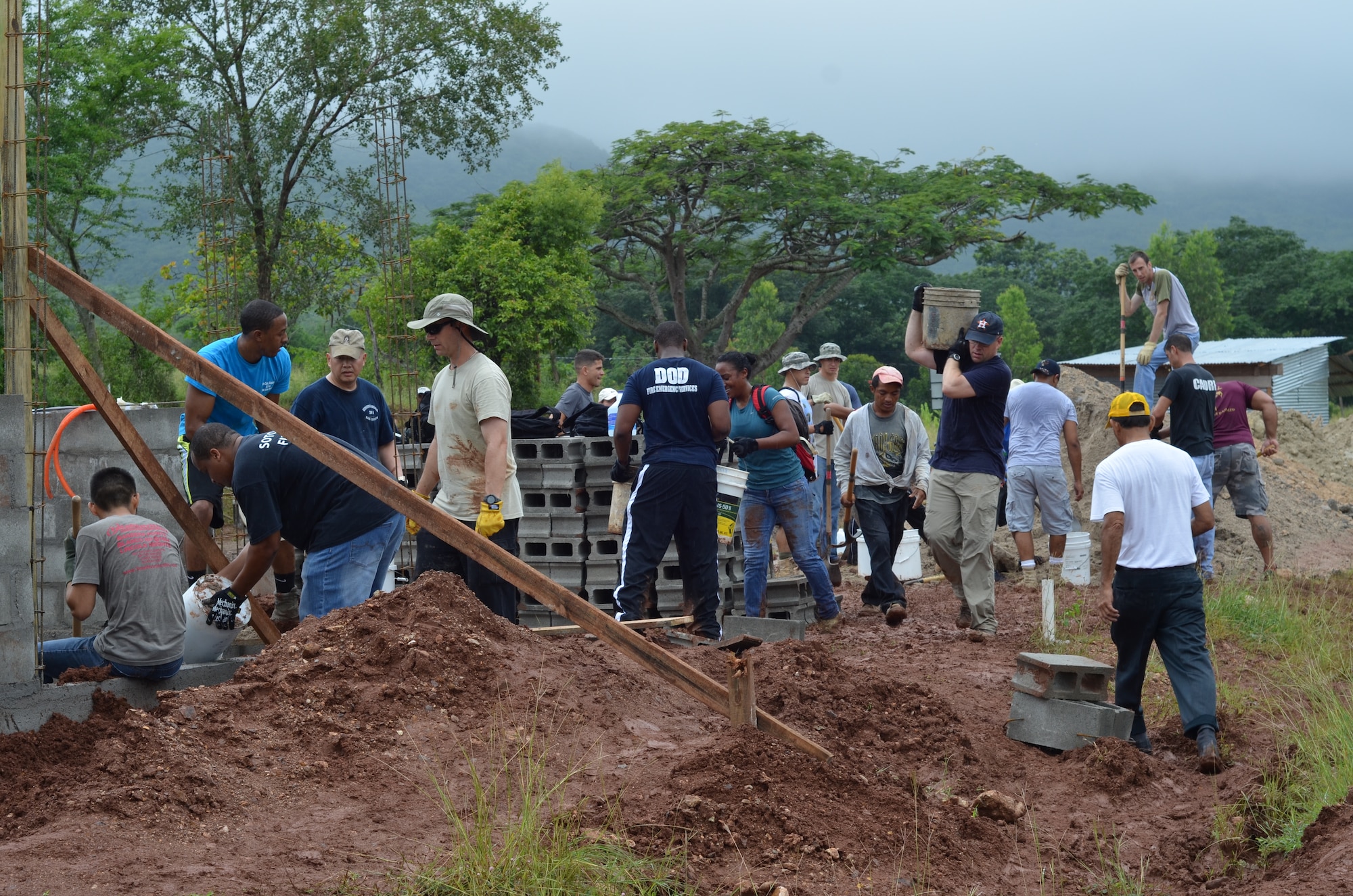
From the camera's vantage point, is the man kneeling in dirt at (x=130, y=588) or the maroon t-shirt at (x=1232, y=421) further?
the maroon t-shirt at (x=1232, y=421)

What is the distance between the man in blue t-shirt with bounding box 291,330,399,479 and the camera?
6543 millimetres

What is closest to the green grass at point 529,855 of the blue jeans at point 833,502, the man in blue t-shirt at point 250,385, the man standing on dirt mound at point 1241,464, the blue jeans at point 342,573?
the blue jeans at point 342,573

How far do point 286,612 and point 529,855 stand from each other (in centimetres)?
377

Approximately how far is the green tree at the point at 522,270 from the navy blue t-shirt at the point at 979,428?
1350cm

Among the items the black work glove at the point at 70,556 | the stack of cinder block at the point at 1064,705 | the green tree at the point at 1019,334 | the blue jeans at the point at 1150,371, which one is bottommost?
the stack of cinder block at the point at 1064,705

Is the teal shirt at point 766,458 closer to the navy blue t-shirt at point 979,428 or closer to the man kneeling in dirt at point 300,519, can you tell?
the navy blue t-shirt at point 979,428

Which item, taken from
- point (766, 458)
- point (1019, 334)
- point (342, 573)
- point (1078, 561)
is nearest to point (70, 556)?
point (342, 573)

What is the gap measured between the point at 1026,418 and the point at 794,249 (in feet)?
63.7

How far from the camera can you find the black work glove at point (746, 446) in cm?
799

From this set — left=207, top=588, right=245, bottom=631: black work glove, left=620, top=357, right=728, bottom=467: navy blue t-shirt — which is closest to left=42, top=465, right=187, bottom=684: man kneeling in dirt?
left=207, top=588, right=245, bottom=631: black work glove

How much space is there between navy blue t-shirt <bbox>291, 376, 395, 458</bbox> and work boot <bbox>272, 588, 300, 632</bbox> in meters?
0.94

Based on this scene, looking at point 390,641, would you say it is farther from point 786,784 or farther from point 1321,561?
point 1321,561

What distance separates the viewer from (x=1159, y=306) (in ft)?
35.6

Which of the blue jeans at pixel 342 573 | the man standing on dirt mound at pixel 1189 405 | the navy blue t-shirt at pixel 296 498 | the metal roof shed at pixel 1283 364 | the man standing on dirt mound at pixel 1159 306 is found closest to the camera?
the navy blue t-shirt at pixel 296 498
